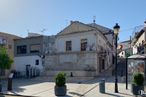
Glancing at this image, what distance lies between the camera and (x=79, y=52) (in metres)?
35.4

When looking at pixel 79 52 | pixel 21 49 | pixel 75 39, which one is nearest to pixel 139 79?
pixel 79 52

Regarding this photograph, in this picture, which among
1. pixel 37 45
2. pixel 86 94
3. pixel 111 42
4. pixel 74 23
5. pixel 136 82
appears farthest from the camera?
pixel 111 42

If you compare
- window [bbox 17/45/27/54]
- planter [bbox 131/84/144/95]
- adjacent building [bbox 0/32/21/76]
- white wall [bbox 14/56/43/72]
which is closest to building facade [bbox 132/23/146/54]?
planter [bbox 131/84/144/95]

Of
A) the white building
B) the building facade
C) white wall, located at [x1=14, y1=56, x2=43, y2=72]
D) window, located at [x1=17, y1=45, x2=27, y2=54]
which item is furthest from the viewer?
window, located at [x1=17, y1=45, x2=27, y2=54]

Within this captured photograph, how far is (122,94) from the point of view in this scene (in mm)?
17562

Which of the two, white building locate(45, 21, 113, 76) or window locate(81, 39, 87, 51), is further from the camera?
window locate(81, 39, 87, 51)

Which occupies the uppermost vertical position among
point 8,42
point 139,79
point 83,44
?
point 8,42

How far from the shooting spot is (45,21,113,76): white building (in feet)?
112

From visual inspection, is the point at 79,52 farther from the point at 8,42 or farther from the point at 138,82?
the point at 138,82

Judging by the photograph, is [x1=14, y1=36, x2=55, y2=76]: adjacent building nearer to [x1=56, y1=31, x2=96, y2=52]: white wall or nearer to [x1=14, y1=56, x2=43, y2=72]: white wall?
[x1=14, y1=56, x2=43, y2=72]: white wall

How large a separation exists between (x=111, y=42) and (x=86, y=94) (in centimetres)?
2812

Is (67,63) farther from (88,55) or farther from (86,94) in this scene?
(86,94)

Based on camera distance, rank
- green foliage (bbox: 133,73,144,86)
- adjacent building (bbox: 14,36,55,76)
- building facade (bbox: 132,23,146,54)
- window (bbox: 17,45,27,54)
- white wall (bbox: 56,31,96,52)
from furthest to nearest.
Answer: window (bbox: 17,45,27,54), adjacent building (bbox: 14,36,55,76), white wall (bbox: 56,31,96,52), building facade (bbox: 132,23,146,54), green foliage (bbox: 133,73,144,86)

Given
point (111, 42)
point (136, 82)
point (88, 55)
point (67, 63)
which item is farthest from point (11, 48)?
point (136, 82)
